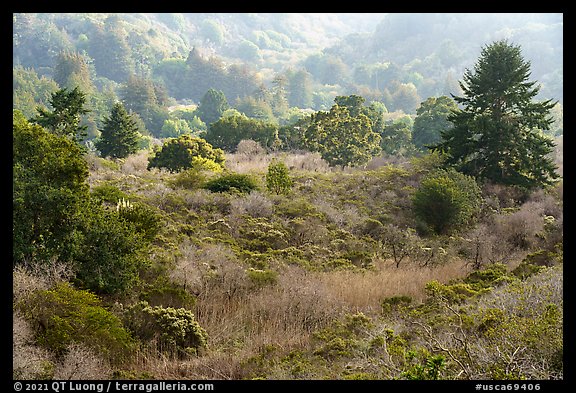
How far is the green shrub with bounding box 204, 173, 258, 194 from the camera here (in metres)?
15.0

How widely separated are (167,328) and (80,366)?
1333mm

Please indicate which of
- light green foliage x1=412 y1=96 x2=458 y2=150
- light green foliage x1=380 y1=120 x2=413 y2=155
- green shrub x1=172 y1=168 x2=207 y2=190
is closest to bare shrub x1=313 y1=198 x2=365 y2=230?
green shrub x1=172 y1=168 x2=207 y2=190

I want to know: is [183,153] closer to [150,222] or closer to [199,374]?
[150,222]

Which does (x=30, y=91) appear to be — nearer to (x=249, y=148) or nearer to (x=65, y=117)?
(x=249, y=148)

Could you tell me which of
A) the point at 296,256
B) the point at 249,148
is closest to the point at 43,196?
the point at 296,256

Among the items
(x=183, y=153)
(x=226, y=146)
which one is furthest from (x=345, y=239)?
(x=226, y=146)

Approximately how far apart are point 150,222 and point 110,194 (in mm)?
3801

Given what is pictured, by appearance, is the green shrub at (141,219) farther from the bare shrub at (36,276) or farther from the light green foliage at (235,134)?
the light green foliage at (235,134)

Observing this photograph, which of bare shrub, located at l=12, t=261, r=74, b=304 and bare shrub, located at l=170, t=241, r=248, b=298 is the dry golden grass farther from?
bare shrub, located at l=12, t=261, r=74, b=304

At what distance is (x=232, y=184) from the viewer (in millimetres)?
15359

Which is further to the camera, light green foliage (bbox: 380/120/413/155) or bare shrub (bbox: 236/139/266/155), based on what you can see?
light green foliage (bbox: 380/120/413/155)

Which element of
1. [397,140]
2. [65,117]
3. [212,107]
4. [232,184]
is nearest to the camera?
[65,117]

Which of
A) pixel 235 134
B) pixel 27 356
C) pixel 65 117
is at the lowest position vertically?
pixel 27 356

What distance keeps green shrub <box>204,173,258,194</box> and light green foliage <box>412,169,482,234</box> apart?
5634mm
